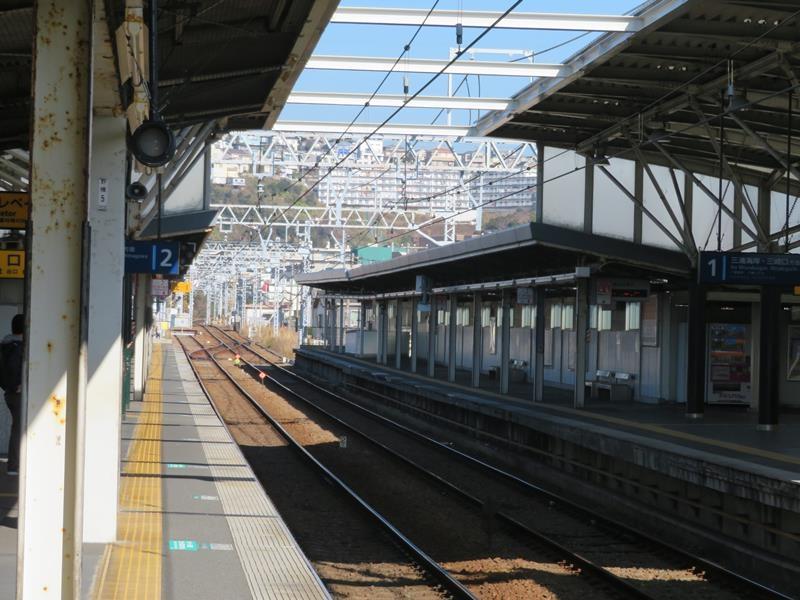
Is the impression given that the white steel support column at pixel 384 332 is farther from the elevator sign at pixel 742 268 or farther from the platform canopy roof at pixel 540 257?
the elevator sign at pixel 742 268

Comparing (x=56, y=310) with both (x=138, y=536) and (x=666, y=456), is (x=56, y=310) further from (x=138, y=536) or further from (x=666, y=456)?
(x=666, y=456)

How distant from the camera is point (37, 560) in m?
5.37

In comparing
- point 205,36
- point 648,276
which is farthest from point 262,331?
point 205,36

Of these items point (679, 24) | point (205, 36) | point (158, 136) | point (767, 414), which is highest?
point (679, 24)

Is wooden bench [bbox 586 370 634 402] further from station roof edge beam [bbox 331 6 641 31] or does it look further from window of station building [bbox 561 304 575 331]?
station roof edge beam [bbox 331 6 641 31]

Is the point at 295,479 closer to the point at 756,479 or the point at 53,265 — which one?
the point at 756,479

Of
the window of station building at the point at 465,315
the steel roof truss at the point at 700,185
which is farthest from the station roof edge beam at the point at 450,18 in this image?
the window of station building at the point at 465,315

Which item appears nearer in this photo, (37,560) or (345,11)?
(37,560)

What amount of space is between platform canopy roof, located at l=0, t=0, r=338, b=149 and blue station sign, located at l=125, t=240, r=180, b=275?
1.40 metres

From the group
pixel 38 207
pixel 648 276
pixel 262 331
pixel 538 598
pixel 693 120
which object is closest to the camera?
pixel 38 207

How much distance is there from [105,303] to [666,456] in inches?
266

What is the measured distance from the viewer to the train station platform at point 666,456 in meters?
10.6

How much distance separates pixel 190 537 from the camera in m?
9.18

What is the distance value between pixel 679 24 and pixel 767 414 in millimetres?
5822
